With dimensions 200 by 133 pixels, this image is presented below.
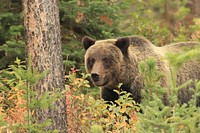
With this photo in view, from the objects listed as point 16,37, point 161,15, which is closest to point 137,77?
point 16,37

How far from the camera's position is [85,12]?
33.5ft

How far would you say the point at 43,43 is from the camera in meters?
7.05

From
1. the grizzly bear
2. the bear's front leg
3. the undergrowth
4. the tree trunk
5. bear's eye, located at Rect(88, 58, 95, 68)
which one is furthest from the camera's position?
the bear's front leg

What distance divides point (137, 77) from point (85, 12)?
2.12 m

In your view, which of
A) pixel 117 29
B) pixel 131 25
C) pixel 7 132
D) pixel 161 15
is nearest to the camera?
pixel 7 132

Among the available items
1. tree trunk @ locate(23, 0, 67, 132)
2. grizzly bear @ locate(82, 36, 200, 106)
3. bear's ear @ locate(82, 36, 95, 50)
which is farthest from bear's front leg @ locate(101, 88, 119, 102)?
tree trunk @ locate(23, 0, 67, 132)

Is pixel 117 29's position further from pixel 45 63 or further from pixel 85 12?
pixel 45 63

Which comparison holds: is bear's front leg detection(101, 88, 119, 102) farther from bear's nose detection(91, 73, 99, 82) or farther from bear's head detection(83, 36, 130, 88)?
bear's nose detection(91, 73, 99, 82)

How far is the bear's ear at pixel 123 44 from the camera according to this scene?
856cm

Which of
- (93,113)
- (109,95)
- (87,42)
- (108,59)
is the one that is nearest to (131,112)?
(93,113)

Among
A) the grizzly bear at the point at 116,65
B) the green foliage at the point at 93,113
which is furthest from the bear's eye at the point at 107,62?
the green foliage at the point at 93,113

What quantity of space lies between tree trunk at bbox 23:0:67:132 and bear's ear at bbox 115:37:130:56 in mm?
1665

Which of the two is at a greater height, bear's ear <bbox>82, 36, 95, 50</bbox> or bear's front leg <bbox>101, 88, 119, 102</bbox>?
bear's ear <bbox>82, 36, 95, 50</bbox>

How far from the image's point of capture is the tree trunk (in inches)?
277
